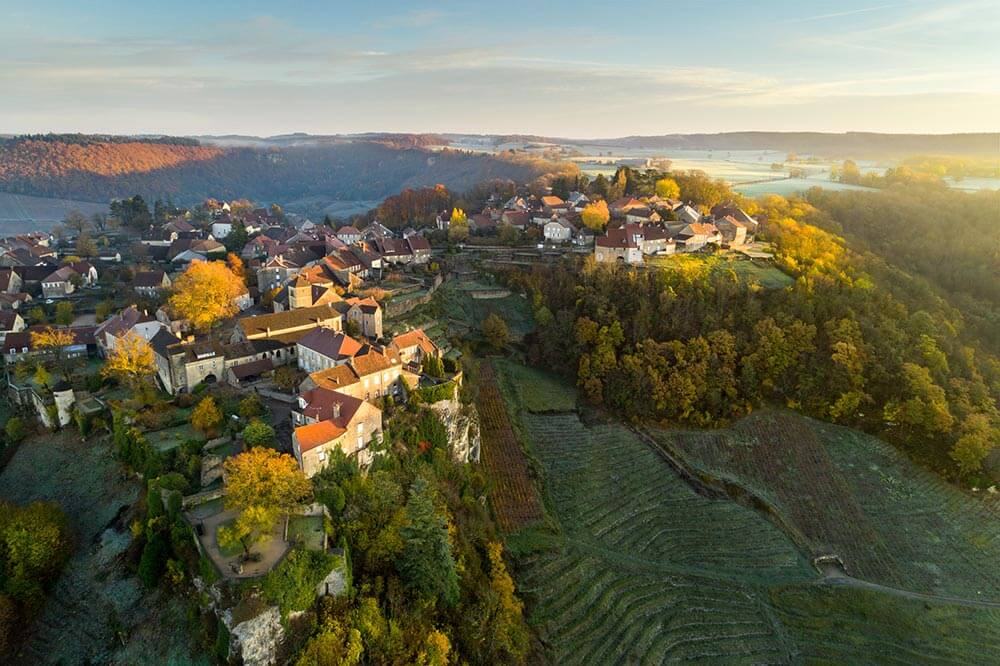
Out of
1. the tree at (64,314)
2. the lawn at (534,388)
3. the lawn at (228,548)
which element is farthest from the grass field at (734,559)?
the tree at (64,314)

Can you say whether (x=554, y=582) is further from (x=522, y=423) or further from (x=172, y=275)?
(x=172, y=275)

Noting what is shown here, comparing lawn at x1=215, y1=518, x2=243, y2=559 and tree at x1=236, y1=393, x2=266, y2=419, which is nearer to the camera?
lawn at x1=215, y1=518, x2=243, y2=559

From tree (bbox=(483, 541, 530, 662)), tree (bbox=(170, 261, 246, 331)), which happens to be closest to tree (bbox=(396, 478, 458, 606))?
tree (bbox=(483, 541, 530, 662))

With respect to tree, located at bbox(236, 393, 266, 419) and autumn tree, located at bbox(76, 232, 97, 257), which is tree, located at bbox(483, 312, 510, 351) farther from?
autumn tree, located at bbox(76, 232, 97, 257)

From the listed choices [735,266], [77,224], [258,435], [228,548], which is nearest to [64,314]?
[258,435]

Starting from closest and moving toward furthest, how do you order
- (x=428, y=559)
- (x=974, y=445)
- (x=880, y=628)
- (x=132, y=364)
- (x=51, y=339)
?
(x=428, y=559), (x=880, y=628), (x=132, y=364), (x=974, y=445), (x=51, y=339)

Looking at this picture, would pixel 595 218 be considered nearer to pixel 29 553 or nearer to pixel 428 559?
pixel 428 559
